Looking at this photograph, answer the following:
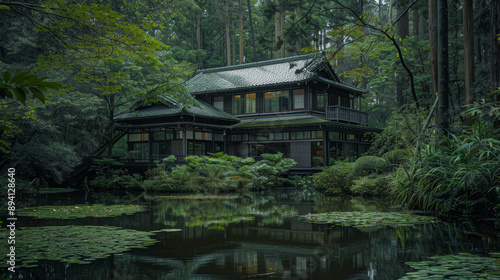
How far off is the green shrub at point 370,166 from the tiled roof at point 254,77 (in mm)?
8329

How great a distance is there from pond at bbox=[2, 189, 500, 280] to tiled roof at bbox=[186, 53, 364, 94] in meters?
17.1

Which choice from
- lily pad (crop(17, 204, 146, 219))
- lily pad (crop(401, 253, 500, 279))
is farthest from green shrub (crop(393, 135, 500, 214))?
lily pad (crop(17, 204, 146, 219))

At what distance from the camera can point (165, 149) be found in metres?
22.6

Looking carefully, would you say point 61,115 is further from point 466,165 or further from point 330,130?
point 466,165

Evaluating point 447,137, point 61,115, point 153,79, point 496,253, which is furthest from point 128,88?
point 496,253

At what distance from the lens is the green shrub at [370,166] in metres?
16.3

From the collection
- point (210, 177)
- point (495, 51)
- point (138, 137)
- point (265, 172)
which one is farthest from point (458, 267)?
point (138, 137)

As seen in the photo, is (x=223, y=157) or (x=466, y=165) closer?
(x=466, y=165)

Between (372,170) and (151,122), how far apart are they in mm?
13581

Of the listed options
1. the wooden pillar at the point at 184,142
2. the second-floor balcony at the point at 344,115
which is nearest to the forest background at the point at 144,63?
the wooden pillar at the point at 184,142

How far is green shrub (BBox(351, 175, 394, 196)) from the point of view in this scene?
1444 centimetres

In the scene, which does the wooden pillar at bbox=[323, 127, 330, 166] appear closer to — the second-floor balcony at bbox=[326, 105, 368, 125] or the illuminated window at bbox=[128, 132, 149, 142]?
the second-floor balcony at bbox=[326, 105, 368, 125]

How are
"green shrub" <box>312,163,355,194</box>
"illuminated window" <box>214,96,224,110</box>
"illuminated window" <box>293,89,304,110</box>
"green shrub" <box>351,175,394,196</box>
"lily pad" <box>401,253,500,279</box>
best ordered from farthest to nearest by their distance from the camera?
1. "illuminated window" <box>214,96,224,110</box>
2. "illuminated window" <box>293,89,304,110</box>
3. "green shrub" <box>312,163,355,194</box>
4. "green shrub" <box>351,175,394,196</box>
5. "lily pad" <box>401,253,500,279</box>

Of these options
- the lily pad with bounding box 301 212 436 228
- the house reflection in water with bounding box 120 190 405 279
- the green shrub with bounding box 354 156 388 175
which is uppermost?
the green shrub with bounding box 354 156 388 175
